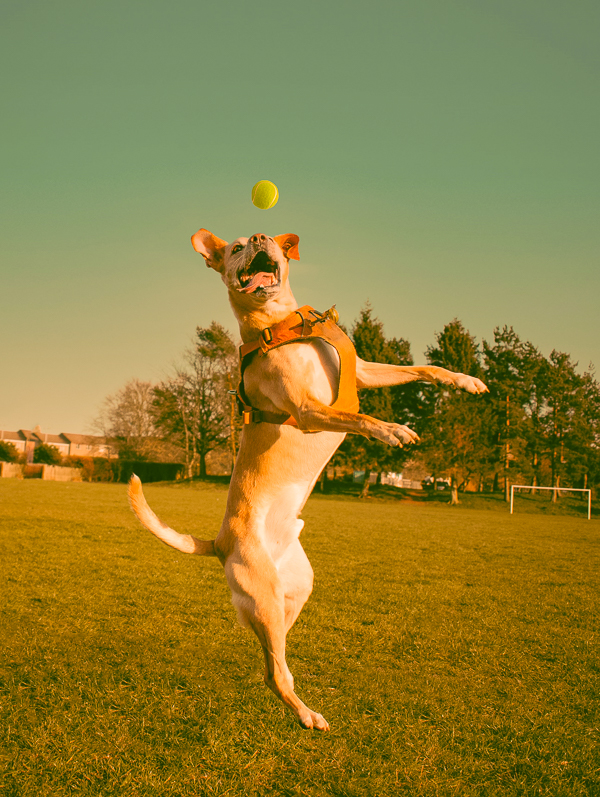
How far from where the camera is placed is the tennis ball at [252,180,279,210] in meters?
2.76

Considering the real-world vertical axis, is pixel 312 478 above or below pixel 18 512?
above

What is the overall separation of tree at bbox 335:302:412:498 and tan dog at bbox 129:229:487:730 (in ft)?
116

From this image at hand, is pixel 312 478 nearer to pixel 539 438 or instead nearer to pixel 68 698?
pixel 68 698

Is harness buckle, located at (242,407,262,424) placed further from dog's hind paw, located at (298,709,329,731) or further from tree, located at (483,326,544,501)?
tree, located at (483,326,544,501)

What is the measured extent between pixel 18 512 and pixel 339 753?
1506 centimetres

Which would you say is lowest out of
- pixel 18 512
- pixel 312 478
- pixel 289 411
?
pixel 18 512

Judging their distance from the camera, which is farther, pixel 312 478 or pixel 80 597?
pixel 80 597

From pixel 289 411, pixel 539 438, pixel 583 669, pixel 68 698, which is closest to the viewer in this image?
pixel 289 411

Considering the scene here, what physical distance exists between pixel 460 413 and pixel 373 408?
5974 millimetres

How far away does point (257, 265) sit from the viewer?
9.30 feet

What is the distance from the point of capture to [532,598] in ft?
28.4

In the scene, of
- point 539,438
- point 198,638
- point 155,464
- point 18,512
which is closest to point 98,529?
point 18,512

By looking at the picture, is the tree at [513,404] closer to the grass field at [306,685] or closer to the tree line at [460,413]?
the tree line at [460,413]

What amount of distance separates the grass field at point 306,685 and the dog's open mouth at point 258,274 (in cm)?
267
